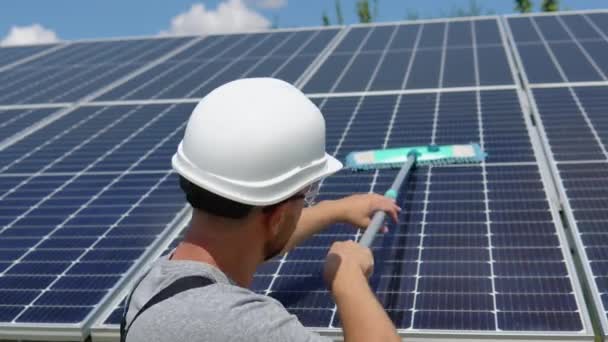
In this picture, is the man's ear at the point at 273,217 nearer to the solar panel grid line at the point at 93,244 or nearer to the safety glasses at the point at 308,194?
the safety glasses at the point at 308,194

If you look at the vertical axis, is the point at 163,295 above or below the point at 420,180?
above

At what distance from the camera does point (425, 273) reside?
Result: 426cm

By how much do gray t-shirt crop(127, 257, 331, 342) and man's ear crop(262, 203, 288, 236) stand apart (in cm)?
30

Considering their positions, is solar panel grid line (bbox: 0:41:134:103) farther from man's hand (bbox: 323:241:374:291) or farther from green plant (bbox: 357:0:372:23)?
green plant (bbox: 357:0:372:23)

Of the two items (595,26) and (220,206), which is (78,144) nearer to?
(220,206)

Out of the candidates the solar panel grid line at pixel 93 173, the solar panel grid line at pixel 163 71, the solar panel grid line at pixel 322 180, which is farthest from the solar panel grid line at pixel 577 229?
the solar panel grid line at pixel 163 71

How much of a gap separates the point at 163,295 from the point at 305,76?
6.98 m

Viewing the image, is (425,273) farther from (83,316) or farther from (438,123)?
(438,123)

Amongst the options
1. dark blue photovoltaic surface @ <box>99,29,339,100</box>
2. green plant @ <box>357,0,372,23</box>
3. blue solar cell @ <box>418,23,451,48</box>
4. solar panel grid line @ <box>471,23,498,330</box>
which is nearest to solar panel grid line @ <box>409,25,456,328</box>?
solar panel grid line @ <box>471,23,498,330</box>

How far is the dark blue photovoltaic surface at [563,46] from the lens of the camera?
8.01 meters

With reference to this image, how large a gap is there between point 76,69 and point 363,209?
855 cm

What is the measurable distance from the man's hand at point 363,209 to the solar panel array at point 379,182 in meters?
0.55

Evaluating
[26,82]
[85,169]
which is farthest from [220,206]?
[26,82]

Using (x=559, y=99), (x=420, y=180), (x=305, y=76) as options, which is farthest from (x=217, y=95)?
(x=305, y=76)
